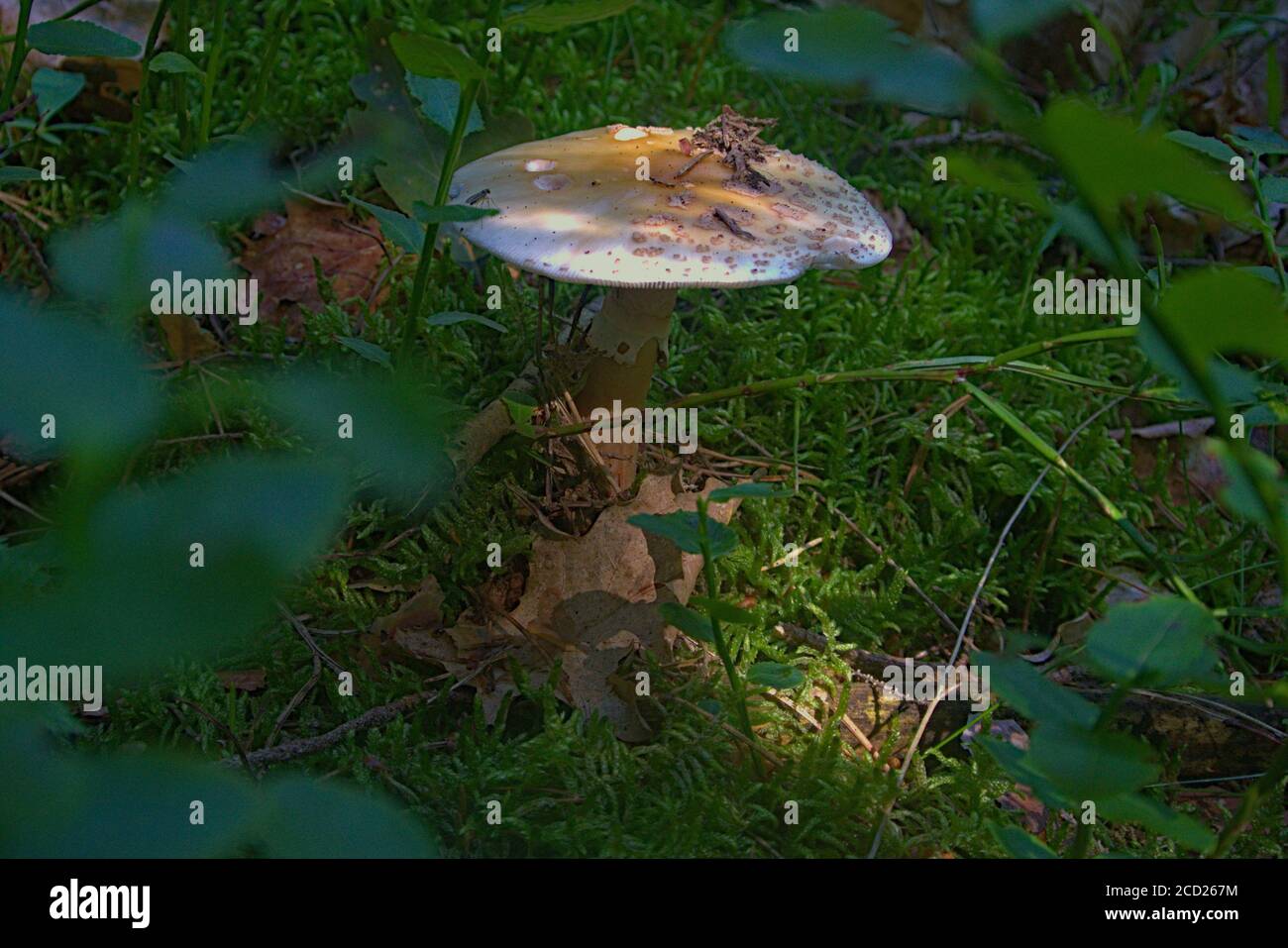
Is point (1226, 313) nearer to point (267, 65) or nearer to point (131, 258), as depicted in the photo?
point (131, 258)

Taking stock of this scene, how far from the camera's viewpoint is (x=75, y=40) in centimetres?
159

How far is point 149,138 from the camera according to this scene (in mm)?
2922

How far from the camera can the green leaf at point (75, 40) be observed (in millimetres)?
1585

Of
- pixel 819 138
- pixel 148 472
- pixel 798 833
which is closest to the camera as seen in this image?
pixel 798 833

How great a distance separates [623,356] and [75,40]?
1092mm

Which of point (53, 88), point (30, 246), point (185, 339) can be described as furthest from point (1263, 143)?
point (30, 246)

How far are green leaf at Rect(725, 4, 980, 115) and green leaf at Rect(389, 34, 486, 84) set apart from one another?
0.79 meters

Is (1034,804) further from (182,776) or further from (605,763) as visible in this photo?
(182,776)

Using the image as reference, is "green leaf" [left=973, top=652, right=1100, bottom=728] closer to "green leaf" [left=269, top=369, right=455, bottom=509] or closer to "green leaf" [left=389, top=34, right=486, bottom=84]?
"green leaf" [left=269, top=369, right=455, bottom=509]

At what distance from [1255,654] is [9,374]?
8.20 feet

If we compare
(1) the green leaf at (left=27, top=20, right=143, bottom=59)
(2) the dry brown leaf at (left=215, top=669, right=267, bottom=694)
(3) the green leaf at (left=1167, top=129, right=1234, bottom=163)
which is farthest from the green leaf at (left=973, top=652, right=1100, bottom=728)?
(1) the green leaf at (left=27, top=20, right=143, bottom=59)

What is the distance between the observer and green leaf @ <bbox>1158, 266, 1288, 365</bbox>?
760 millimetres
